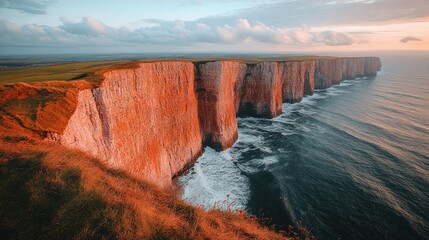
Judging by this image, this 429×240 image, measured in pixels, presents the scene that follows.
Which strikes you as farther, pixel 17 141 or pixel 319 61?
pixel 319 61

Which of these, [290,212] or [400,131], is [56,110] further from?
[400,131]

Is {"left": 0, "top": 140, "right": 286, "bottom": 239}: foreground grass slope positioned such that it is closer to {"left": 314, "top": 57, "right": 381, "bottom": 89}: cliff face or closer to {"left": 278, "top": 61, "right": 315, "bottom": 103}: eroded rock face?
{"left": 278, "top": 61, "right": 315, "bottom": 103}: eroded rock face

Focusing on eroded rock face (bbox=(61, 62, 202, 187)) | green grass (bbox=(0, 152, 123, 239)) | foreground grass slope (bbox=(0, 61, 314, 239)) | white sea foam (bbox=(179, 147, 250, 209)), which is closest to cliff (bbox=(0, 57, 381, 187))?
eroded rock face (bbox=(61, 62, 202, 187))

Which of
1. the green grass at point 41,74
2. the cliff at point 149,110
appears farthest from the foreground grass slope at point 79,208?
the green grass at point 41,74

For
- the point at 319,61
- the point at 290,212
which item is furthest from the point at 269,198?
the point at 319,61

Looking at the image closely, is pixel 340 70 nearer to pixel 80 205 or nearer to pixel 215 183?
pixel 215 183

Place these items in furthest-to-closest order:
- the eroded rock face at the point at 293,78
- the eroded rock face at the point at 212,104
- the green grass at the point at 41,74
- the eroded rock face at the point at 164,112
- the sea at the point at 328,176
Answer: the eroded rock face at the point at 293,78, the eroded rock face at the point at 212,104, the sea at the point at 328,176, the green grass at the point at 41,74, the eroded rock face at the point at 164,112

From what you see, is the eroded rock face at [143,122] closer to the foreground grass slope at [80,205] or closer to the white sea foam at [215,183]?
the white sea foam at [215,183]
